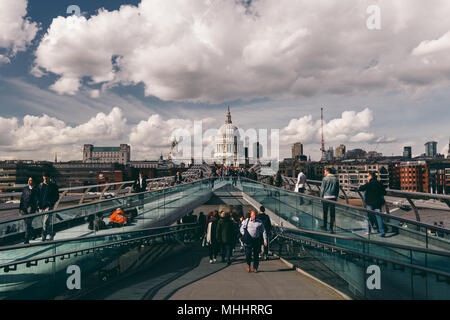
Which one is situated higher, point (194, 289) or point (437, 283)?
point (437, 283)

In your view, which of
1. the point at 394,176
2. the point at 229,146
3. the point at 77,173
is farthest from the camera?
the point at 229,146

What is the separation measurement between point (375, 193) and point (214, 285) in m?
4.24

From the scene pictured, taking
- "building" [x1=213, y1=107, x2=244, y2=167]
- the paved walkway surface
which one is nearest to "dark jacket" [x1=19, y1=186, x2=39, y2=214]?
the paved walkway surface

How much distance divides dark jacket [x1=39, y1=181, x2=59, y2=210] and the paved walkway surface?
118 inches

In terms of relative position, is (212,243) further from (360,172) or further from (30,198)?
(360,172)

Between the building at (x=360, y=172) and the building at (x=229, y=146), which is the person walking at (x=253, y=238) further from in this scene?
the building at (x=360, y=172)

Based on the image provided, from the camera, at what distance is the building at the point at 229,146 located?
159575 millimetres

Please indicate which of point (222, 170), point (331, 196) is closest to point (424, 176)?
point (222, 170)

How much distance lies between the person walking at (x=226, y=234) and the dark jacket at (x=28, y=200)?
4.65m

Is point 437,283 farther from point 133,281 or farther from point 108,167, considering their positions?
point 108,167

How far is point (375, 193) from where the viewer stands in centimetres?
769

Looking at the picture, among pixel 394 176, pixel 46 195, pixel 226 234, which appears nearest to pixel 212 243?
pixel 226 234
